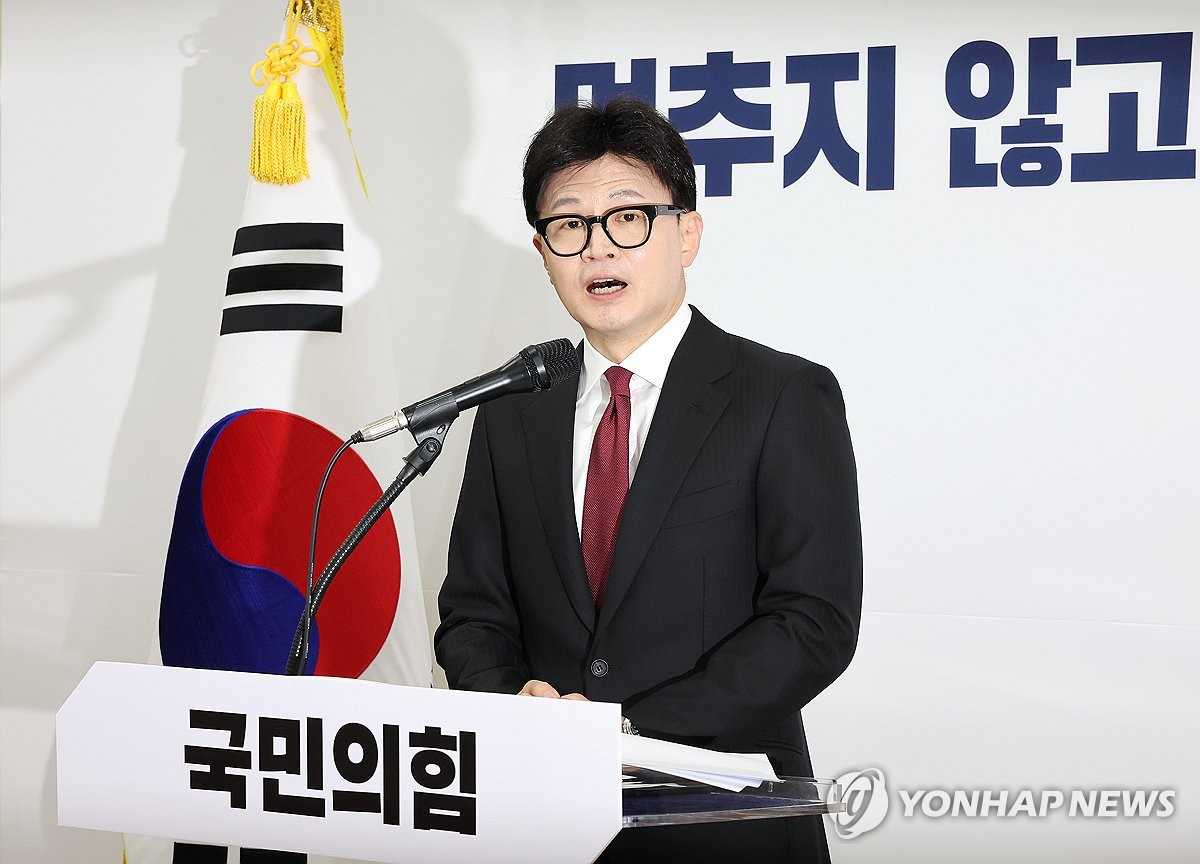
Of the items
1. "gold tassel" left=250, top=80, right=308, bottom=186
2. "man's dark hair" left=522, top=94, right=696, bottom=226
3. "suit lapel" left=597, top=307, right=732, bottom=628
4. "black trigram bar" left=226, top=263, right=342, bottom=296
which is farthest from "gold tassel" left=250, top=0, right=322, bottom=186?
"suit lapel" left=597, top=307, right=732, bottom=628

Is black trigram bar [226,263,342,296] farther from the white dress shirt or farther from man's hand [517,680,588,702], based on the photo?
man's hand [517,680,588,702]

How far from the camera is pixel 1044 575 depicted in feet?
9.04

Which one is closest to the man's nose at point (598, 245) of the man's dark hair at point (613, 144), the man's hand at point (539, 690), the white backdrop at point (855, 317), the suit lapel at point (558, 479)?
the man's dark hair at point (613, 144)

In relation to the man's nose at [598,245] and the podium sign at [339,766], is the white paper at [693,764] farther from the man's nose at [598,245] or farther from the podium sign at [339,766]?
the man's nose at [598,245]

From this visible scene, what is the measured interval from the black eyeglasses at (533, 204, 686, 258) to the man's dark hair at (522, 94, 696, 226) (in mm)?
59

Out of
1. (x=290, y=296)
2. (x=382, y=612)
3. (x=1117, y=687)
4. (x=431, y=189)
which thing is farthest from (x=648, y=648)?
(x=431, y=189)

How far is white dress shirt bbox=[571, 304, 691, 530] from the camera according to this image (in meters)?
1.72

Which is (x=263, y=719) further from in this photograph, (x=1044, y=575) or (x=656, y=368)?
(x=1044, y=575)

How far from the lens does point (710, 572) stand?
163 centimetres

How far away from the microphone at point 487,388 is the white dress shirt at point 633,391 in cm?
32

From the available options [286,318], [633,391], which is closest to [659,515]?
[633,391]

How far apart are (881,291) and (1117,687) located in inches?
43.1

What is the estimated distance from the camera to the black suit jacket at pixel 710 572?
5.03 feet

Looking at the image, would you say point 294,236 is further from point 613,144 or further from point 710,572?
point 710,572
